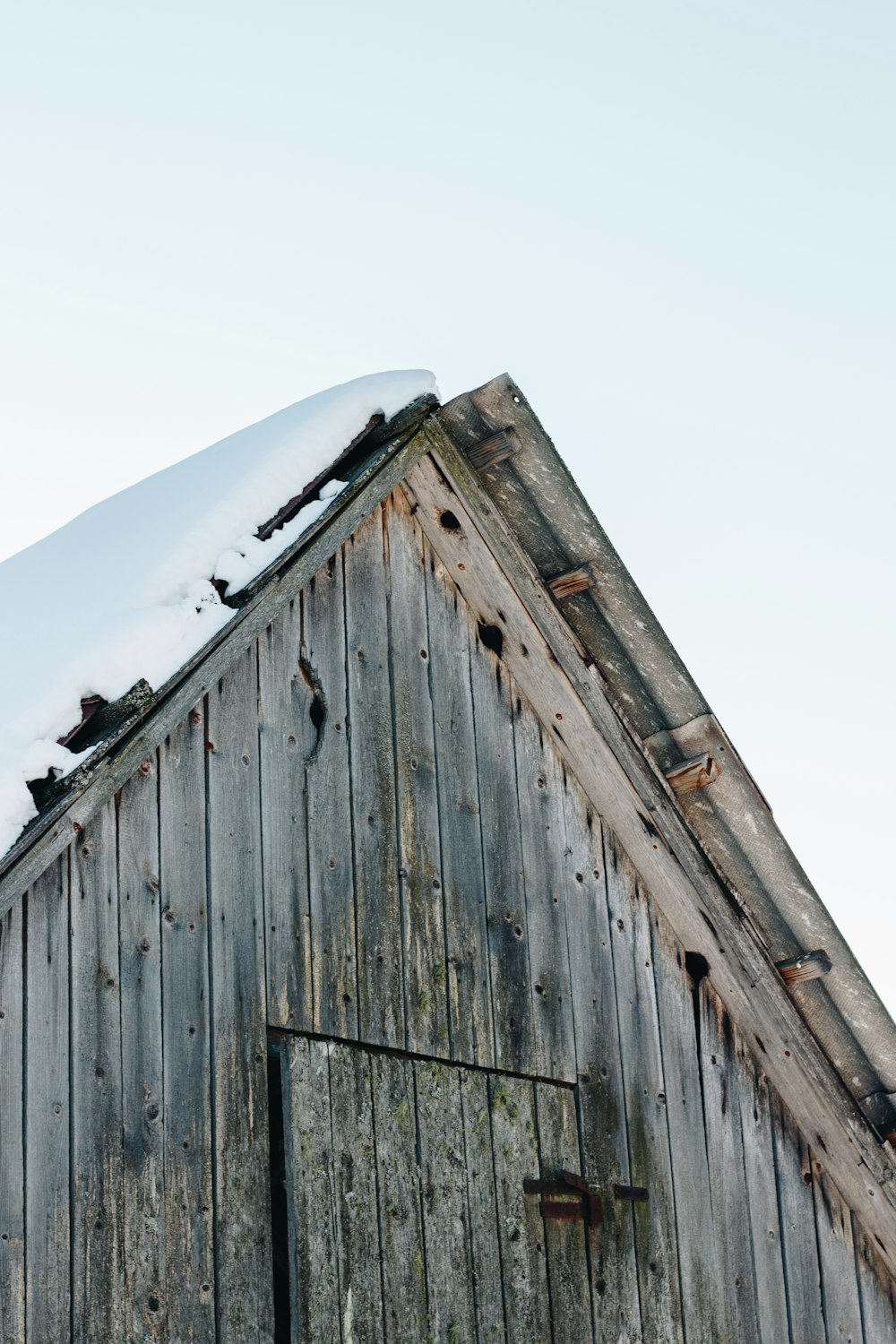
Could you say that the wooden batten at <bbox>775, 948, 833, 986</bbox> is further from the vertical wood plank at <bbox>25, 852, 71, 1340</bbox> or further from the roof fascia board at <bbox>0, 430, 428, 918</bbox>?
the vertical wood plank at <bbox>25, 852, 71, 1340</bbox>

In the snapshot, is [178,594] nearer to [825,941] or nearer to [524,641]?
[524,641]

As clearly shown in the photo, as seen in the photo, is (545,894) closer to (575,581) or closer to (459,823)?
(459,823)

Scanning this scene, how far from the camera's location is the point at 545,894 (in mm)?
5484

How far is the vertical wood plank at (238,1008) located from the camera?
14.2ft

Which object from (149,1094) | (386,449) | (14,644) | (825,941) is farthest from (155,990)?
(825,941)

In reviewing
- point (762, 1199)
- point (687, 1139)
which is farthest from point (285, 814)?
point (762, 1199)

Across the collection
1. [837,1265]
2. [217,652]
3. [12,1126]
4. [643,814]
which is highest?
[217,652]

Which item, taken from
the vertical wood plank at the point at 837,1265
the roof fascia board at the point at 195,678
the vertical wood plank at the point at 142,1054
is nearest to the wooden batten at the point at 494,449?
the roof fascia board at the point at 195,678

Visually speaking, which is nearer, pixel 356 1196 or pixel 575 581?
pixel 356 1196

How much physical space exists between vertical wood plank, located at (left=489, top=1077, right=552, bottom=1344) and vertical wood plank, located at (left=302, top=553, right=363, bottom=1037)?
0.64 metres

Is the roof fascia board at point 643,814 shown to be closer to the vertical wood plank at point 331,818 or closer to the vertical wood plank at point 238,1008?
the vertical wood plank at point 331,818

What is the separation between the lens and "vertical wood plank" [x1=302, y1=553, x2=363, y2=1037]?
4789 millimetres

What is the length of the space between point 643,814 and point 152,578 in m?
2.01

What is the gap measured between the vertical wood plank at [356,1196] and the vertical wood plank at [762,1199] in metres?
1.62
